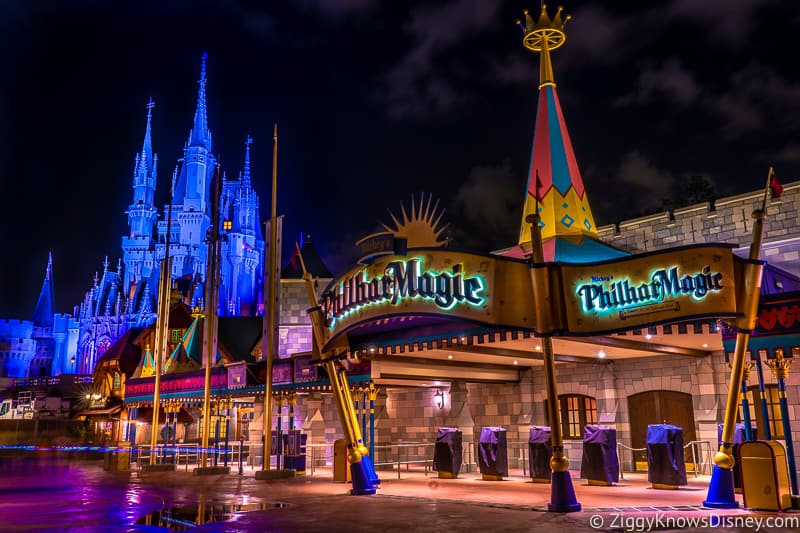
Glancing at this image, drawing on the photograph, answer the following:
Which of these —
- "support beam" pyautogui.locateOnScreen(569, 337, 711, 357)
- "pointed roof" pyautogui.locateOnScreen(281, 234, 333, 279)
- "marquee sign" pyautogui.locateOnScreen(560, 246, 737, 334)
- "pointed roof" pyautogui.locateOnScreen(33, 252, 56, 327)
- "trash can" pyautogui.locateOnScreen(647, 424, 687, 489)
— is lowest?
"trash can" pyautogui.locateOnScreen(647, 424, 687, 489)

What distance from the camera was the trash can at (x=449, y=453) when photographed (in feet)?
59.9

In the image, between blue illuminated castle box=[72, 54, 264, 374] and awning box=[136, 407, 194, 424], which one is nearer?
awning box=[136, 407, 194, 424]

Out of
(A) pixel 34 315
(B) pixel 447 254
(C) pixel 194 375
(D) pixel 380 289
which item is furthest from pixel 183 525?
(A) pixel 34 315

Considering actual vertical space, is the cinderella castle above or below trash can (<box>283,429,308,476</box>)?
above

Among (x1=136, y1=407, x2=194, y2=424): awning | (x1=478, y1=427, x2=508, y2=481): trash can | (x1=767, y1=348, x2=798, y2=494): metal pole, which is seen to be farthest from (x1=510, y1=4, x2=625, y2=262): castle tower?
(x1=136, y1=407, x2=194, y2=424): awning

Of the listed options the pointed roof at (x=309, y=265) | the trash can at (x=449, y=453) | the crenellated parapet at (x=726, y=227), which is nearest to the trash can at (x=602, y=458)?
the trash can at (x=449, y=453)

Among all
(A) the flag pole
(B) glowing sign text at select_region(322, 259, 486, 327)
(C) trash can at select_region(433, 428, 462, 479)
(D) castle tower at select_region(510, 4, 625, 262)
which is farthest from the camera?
(C) trash can at select_region(433, 428, 462, 479)

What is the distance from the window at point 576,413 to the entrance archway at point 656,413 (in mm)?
1518

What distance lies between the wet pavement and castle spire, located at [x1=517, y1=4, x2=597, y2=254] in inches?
251

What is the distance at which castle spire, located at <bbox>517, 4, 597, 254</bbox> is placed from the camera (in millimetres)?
16609

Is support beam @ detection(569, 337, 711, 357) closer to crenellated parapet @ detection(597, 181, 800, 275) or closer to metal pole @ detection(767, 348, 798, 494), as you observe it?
crenellated parapet @ detection(597, 181, 800, 275)

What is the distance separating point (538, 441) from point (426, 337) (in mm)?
4850

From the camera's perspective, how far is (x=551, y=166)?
17.4 m

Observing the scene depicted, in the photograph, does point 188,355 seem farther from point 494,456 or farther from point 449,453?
point 494,456
